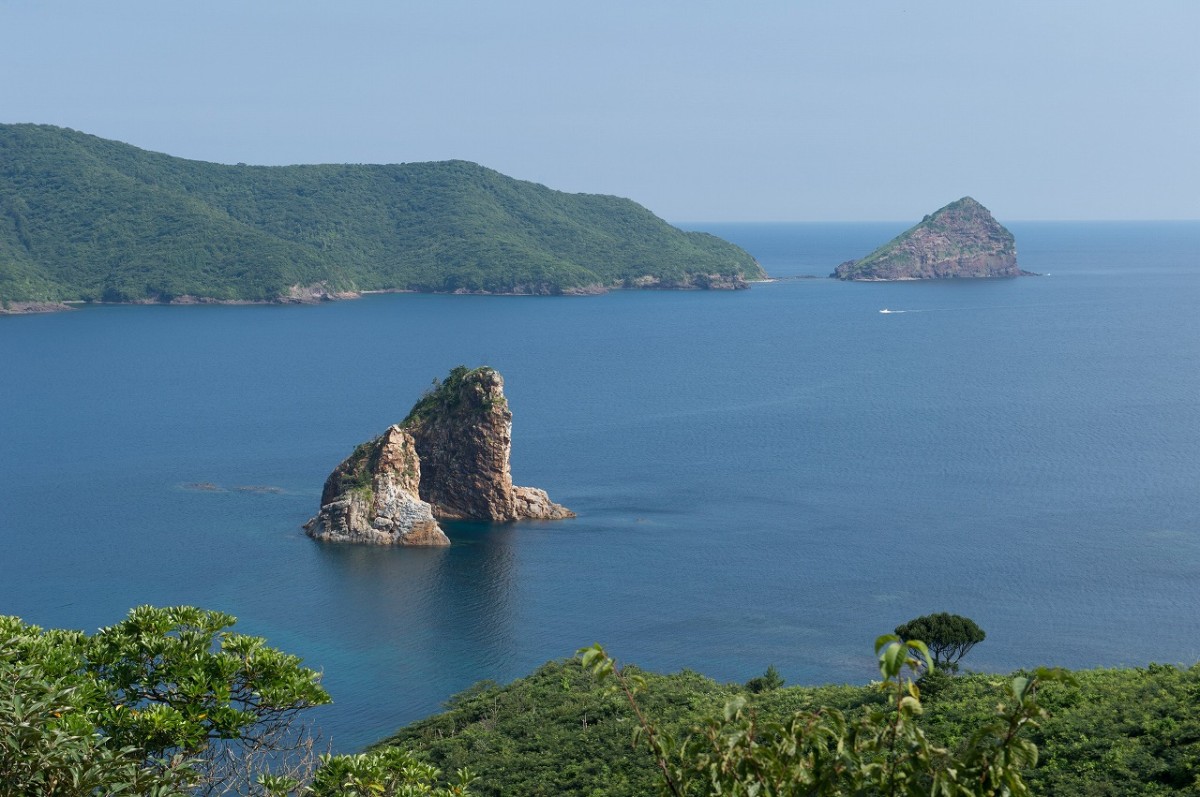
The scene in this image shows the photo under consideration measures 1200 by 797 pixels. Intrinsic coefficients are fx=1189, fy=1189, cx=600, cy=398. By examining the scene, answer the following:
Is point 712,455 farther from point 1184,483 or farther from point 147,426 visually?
point 147,426

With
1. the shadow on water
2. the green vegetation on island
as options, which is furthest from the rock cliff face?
the green vegetation on island

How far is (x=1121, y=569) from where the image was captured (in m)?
68.2

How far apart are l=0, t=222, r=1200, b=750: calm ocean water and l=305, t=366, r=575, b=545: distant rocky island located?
1.95 metres

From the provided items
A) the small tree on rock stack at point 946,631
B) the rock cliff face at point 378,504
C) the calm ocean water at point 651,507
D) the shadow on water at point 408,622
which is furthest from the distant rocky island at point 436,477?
the small tree on rock stack at point 946,631

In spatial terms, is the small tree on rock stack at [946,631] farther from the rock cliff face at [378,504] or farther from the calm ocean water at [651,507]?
the rock cliff face at [378,504]

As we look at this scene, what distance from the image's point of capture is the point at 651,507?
8225 centimetres

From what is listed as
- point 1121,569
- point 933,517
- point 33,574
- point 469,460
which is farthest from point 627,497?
point 33,574

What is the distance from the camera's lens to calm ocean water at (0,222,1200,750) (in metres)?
59.2

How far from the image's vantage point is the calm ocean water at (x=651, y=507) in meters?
59.2

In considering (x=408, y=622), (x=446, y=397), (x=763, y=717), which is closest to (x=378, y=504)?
(x=446, y=397)

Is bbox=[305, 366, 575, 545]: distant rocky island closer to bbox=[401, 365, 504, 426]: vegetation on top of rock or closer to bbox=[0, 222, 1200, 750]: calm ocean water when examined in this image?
bbox=[401, 365, 504, 426]: vegetation on top of rock

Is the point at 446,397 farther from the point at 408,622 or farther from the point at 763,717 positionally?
the point at 763,717

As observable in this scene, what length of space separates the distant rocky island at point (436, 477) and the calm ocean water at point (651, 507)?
6.40 ft

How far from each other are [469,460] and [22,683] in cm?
6618
